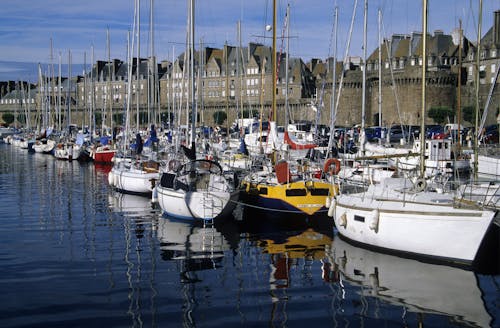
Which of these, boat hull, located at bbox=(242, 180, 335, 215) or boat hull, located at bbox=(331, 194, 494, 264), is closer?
boat hull, located at bbox=(331, 194, 494, 264)

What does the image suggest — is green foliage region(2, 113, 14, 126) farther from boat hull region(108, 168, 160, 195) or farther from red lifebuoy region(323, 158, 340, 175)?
red lifebuoy region(323, 158, 340, 175)

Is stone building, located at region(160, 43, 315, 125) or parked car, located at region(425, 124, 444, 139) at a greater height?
stone building, located at region(160, 43, 315, 125)

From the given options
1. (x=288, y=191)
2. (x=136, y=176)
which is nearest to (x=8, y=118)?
(x=136, y=176)

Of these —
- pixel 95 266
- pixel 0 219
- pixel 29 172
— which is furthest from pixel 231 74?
pixel 95 266

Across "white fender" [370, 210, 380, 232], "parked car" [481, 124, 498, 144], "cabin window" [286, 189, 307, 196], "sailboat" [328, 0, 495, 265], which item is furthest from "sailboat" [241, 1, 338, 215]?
"parked car" [481, 124, 498, 144]

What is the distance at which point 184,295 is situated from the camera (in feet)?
48.6

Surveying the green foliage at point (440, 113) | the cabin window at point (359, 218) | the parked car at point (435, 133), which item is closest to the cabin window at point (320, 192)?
the cabin window at point (359, 218)

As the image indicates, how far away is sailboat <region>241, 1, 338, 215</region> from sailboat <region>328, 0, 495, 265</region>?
327 cm

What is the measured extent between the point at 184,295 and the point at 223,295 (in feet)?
2.92

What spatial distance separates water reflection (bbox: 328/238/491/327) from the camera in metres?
13.7

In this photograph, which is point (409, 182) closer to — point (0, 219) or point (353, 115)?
point (0, 219)

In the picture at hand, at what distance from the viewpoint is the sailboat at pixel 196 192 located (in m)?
23.4

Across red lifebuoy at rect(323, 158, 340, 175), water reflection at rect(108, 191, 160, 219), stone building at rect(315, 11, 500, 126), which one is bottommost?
water reflection at rect(108, 191, 160, 219)

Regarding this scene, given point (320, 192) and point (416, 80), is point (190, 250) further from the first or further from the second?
point (416, 80)
